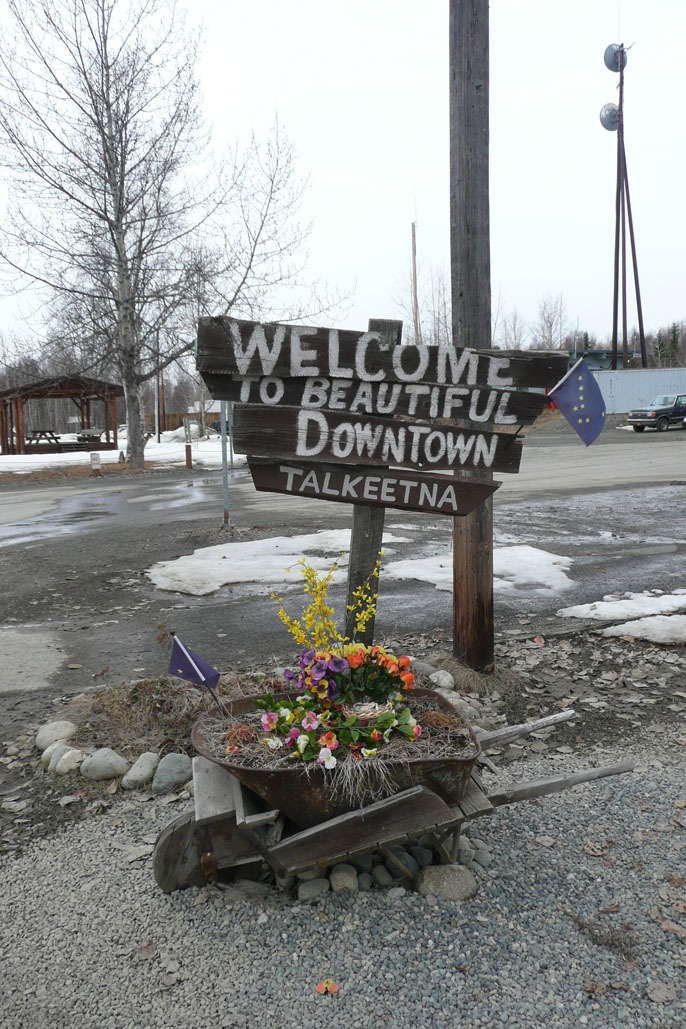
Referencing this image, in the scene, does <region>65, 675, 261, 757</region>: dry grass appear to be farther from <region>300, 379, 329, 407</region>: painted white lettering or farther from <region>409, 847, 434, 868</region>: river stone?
<region>300, 379, 329, 407</region>: painted white lettering

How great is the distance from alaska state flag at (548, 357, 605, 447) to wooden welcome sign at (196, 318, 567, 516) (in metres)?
0.08

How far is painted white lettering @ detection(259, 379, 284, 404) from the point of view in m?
3.88

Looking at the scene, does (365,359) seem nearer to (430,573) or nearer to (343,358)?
(343,358)

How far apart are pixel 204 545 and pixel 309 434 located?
284 inches

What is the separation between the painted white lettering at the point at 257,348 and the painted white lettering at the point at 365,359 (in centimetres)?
39

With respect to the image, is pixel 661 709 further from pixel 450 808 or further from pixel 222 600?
pixel 222 600

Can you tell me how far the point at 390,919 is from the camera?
2.71 meters

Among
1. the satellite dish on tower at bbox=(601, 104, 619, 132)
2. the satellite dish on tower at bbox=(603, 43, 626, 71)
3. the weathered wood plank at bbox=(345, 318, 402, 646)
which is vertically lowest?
the weathered wood plank at bbox=(345, 318, 402, 646)

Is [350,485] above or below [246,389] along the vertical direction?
below

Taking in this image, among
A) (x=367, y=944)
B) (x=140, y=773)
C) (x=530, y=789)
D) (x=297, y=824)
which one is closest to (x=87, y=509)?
(x=140, y=773)

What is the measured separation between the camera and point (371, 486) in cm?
413

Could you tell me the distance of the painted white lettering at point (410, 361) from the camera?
398cm

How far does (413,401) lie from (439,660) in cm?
204

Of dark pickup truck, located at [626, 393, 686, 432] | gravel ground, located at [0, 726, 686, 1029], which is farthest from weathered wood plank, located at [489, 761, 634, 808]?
dark pickup truck, located at [626, 393, 686, 432]
